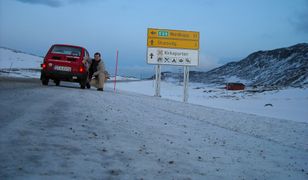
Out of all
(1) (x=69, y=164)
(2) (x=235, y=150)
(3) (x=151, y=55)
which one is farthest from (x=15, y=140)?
(3) (x=151, y=55)

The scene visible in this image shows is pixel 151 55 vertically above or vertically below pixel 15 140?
above

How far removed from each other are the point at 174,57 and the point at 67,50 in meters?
8.26

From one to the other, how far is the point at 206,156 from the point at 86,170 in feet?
6.58

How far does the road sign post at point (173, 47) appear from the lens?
23.2 metres

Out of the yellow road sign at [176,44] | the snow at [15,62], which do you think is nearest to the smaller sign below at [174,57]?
the yellow road sign at [176,44]

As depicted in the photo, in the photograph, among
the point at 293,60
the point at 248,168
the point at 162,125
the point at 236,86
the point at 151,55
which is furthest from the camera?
the point at 293,60

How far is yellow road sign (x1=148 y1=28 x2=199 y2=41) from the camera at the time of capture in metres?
23.2

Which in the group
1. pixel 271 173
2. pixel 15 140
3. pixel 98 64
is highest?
pixel 98 64

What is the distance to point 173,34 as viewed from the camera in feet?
76.4

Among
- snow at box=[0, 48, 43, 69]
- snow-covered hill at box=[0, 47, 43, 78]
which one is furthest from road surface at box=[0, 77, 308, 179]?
snow at box=[0, 48, 43, 69]

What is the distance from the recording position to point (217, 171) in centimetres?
447

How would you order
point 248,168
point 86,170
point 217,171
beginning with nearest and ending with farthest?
point 86,170 → point 217,171 → point 248,168

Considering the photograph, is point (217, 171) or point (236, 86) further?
point (236, 86)

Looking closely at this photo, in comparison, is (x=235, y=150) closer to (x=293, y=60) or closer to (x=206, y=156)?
(x=206, y=156)
